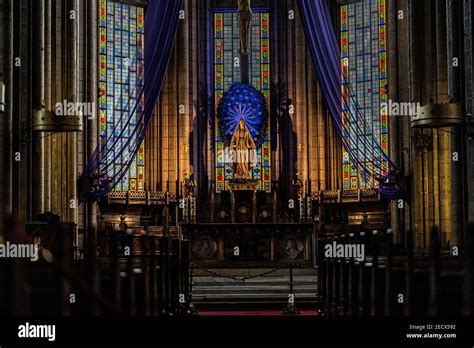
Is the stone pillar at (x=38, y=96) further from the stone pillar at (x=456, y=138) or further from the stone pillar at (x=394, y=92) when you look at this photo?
the stone pillar at (x=394, y=92)

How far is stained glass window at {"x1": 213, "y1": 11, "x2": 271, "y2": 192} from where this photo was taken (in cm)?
3072

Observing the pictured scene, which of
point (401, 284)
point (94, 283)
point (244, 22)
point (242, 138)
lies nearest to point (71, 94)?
point (244, 22)

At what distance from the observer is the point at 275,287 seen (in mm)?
20109

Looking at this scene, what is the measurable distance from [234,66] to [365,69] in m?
4.39

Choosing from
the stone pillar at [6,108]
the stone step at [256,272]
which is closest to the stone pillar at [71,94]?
the stone step at [256,272]

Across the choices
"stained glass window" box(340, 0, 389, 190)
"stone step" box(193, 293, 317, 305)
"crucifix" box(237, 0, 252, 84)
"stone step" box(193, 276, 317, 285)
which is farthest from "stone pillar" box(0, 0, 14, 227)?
"stained glass window" box(340, 0, 389, 190)

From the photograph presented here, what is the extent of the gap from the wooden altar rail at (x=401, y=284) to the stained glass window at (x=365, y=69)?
15.6 meters

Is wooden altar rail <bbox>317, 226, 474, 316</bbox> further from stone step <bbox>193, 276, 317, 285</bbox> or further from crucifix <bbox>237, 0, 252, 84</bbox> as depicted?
crucifix <bbox>237, 0, 252, 84</bbox>

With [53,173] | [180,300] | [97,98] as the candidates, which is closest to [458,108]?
[180,300]

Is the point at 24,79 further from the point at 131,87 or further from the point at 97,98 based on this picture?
the point at 131,87

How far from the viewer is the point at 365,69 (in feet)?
99.0

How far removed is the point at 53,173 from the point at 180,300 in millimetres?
10550

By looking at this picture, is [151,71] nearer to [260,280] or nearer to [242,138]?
[242,138]

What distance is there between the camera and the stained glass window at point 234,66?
30719mm
